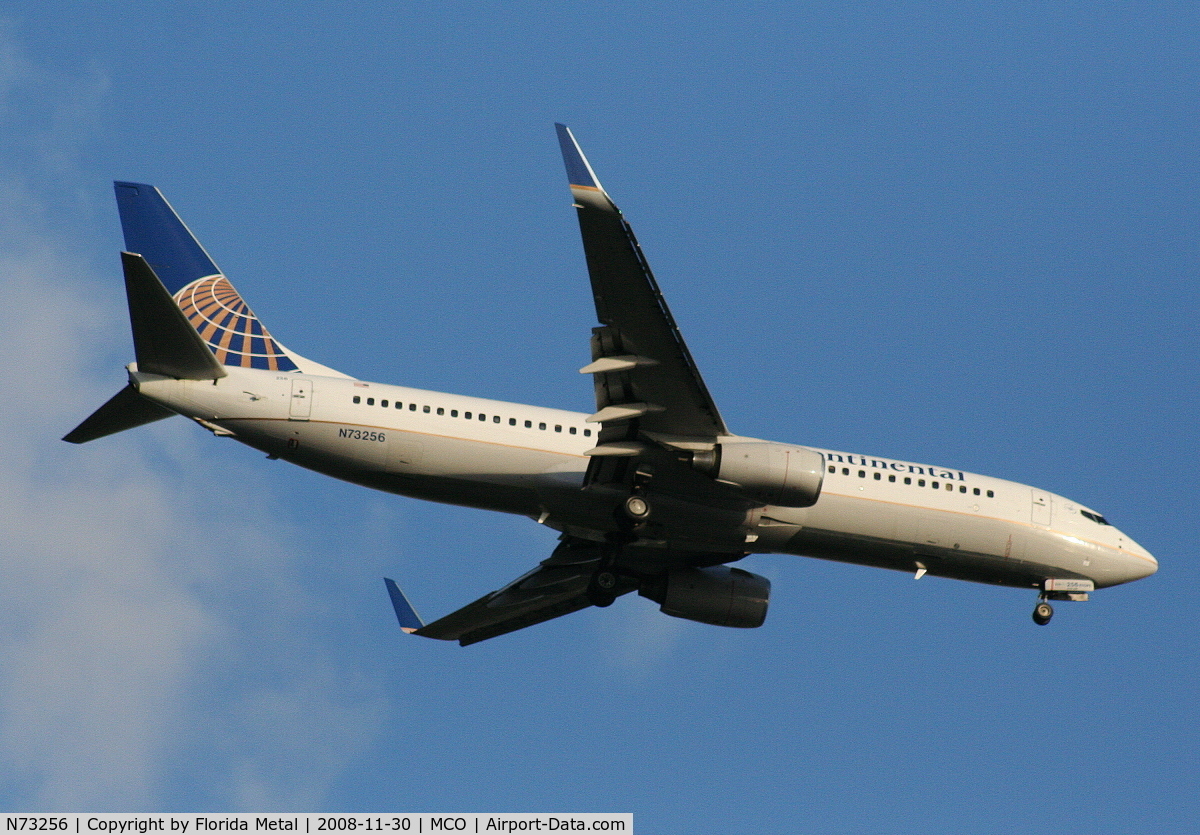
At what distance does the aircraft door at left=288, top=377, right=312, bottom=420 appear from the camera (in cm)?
2420

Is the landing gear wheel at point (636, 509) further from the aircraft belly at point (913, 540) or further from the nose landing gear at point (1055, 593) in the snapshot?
the nose landing gear at point (1055, 593)

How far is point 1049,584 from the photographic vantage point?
92.1 ft

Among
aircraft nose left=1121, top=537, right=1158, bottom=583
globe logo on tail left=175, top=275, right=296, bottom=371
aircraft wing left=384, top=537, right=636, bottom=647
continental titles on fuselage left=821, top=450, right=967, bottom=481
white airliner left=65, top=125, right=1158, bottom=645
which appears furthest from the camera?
aircraft wing left=384, top=537, right=636, bottom=647

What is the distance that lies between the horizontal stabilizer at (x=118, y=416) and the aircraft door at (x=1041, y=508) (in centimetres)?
1870

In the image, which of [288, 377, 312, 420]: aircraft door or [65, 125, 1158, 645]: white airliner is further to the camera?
[288, 377, 312, 420]: aircraft door

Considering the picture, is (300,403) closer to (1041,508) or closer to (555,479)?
(555,479)

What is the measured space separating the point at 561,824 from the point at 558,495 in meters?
6.40

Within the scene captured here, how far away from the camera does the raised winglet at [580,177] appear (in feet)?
61.9

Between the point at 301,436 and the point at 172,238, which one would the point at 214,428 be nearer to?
the point at 301,436

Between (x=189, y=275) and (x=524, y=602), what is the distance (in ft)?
35.6

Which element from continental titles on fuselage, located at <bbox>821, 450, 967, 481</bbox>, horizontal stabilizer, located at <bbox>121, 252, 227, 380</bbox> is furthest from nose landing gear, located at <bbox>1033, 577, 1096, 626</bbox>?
horizontal stabilizer, located at <bbox>121, 252, 227, 380</bbox>

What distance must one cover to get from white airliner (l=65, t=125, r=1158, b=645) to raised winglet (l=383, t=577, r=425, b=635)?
4.58 m

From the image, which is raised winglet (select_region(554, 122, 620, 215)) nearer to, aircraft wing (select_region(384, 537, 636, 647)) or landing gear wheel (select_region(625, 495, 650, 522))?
landing gear wheel (select_region(625, 495, 650, 522))

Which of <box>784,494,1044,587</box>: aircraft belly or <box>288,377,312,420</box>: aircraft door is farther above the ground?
<box>288,377,312,420</box>: aircraft door
